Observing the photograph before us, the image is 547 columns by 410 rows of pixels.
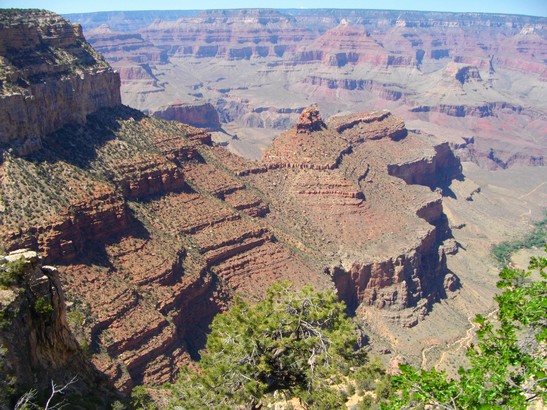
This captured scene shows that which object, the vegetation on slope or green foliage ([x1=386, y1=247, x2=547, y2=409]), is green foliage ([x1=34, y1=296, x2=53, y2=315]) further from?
green foliage ([x1=386, y1=247, x2=547, y2=409])

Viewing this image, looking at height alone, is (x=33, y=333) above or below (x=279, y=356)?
above

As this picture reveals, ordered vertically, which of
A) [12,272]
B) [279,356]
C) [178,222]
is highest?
[12,272]

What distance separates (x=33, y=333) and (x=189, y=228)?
32923 mm

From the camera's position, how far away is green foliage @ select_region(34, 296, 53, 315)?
2288 cm

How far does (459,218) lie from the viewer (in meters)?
112

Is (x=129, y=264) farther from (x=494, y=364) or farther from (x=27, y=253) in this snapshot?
(x=494, y=364)

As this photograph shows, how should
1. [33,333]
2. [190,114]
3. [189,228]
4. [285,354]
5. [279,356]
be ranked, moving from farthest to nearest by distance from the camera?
[190,114]
[189,228]
[285,354]
[279,356]
[33,333]

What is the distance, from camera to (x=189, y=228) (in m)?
55.6

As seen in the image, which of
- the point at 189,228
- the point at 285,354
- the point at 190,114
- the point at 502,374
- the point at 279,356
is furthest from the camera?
the point at 190,114

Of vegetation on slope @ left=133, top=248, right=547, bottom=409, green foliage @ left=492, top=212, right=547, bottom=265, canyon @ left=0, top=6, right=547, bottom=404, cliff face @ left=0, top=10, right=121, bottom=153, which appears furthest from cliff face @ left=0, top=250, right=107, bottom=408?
green foliage @ left=492, top=212, right=547, bottom=265

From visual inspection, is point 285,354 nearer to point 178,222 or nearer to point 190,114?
point 178,222

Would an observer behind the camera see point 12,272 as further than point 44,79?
No

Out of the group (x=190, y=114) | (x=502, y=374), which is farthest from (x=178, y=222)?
(x=190, y=114)

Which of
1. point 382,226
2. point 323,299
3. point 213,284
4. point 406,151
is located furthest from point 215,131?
point 323,299
